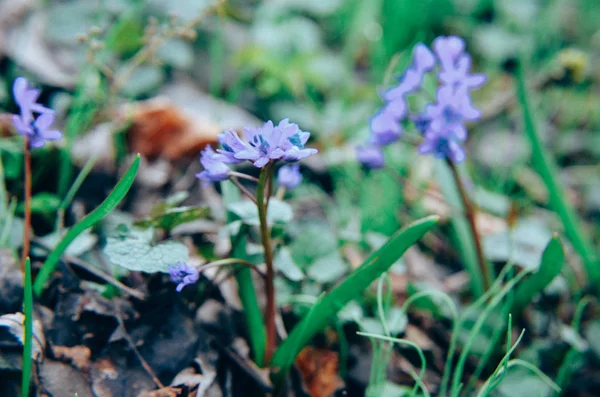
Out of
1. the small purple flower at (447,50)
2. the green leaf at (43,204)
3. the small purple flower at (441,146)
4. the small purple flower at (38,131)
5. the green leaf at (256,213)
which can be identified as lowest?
the green leaf at (43,204)

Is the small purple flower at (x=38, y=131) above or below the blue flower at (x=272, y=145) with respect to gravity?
below

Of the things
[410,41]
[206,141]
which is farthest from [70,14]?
[410,41]

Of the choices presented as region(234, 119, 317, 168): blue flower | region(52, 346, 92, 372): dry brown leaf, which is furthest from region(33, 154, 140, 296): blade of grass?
region(234, 119, 317, 168): blue flower

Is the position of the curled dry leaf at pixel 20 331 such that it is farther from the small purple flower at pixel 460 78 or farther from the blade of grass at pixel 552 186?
the blade of grass at pixel 552 186

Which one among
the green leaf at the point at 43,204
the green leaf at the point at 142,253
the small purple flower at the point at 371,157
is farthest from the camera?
the small purple flower at the point at 371,157

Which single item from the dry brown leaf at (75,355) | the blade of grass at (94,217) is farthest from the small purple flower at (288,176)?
the dry brown leaf at (75,355)

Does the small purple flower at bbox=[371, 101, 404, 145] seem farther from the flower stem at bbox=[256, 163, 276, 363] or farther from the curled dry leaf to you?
the curled dry leaf

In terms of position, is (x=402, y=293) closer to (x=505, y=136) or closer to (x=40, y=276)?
(x=40, y=276)
